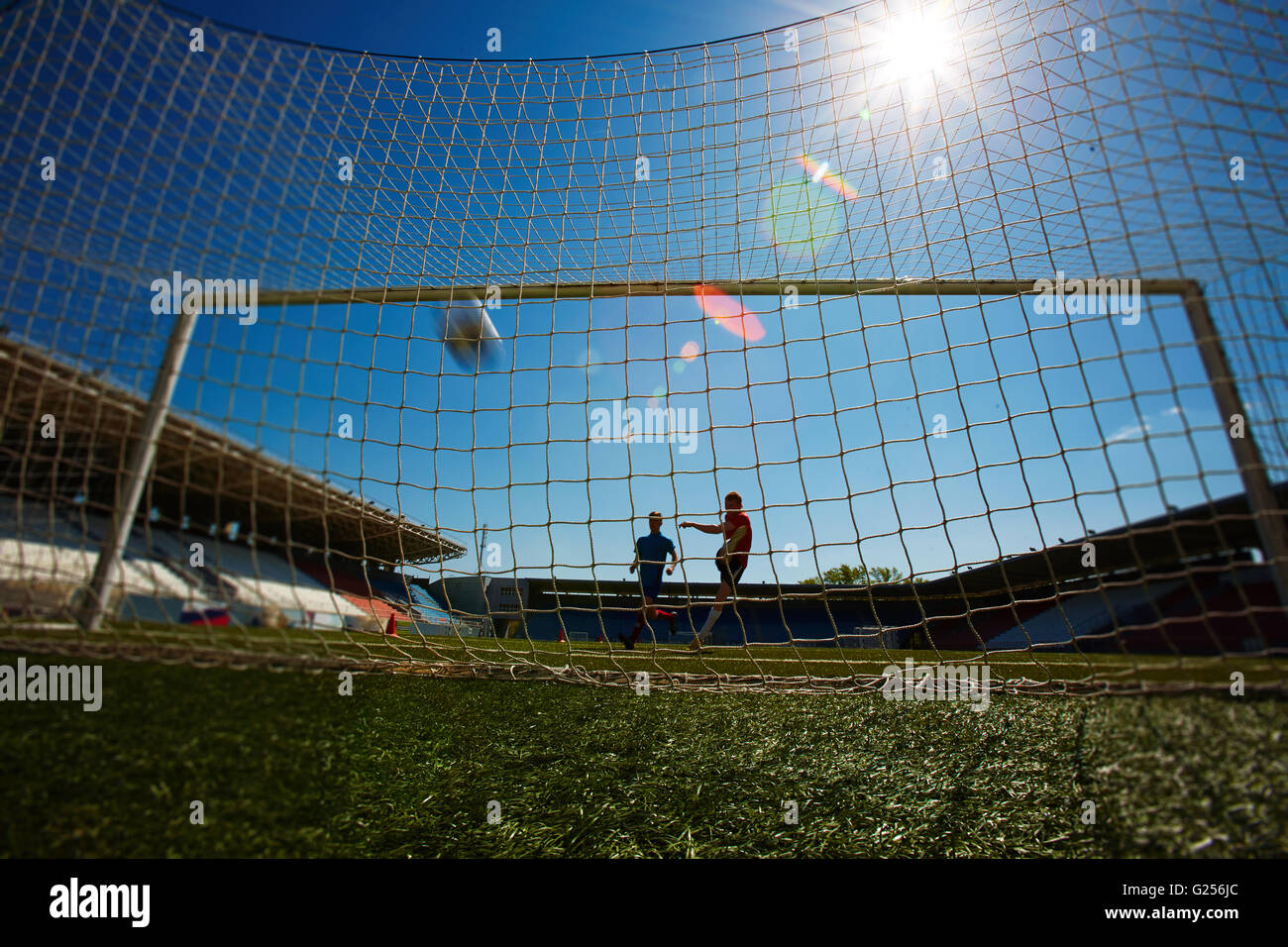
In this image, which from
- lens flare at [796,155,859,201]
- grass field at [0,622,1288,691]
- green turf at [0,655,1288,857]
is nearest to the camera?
green turf at [0,655,1288,857]

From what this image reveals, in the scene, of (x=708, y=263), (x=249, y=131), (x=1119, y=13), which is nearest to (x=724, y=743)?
(x=708, y=263)

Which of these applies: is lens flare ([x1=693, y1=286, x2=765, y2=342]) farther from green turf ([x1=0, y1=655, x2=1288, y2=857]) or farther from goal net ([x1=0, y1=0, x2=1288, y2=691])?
green turf ([x1=0, y1=655, x2=1288, y2=857])

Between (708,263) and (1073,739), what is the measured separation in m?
2.77

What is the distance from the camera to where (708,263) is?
3359 mm

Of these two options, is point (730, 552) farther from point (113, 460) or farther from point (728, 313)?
point (113, 460)

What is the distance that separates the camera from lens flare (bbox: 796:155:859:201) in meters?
3.07

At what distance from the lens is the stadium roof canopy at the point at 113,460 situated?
2.33 metres

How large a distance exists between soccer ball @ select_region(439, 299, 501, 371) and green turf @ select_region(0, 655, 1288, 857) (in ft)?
5.71

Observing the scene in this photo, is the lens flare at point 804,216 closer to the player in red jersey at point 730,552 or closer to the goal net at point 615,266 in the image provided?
the goal net at point 615,266

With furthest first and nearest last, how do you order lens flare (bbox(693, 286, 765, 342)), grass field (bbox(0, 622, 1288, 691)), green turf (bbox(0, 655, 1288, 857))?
lens flare (bbox(693, 286, 765, 342)) < grass field (bbox(0, 622, 1288, 691)) < green turf (bbox(0, 655, 1288, 857))

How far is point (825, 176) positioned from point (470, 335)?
2.25 m

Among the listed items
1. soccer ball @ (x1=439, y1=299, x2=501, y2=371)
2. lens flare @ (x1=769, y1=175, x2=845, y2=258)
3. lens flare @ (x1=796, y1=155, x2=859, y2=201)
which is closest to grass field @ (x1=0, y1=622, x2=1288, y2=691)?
soccer ball @ (x1=439, y1=299, x2=501, y2=371)

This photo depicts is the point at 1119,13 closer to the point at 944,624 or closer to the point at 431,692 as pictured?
the point at 431,692

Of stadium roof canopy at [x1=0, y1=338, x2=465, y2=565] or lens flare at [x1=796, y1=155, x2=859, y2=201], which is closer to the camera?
stadium roof canopy at [x1=0, y1=338, x2=465, y2=565]
